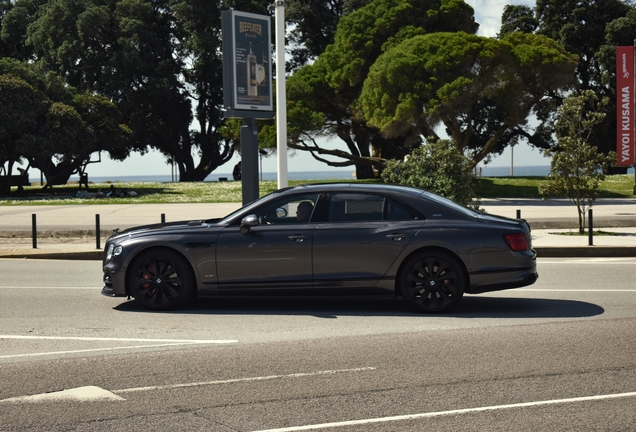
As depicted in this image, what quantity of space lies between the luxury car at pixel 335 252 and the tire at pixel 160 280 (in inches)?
0.5

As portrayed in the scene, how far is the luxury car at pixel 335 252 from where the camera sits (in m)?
9.58

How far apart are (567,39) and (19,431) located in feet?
184

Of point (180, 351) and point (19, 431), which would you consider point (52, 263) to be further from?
point (19, 431)

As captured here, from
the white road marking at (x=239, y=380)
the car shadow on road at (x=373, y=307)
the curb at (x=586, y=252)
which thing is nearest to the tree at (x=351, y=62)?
the curb at (x=586, y=252)

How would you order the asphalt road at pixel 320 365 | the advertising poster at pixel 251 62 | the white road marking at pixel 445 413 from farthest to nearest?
1. the advertising poster at pixel 251 62
2. the asphalt road at pixel 320 365
3. the white road marking at pixel 445 413

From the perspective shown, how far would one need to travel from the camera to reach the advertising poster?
1972 centimetres

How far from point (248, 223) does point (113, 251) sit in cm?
177

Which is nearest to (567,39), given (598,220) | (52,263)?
(598,220)

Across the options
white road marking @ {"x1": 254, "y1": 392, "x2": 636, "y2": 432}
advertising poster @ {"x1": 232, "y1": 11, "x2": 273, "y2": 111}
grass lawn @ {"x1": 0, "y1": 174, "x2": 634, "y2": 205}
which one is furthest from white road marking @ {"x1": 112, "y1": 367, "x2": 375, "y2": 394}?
grass lawn @ {"x1": 0, "y1": 174, "x2": 634, "y2": 205}

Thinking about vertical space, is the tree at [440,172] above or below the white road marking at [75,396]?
above

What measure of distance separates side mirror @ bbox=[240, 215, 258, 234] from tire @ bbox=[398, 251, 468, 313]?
1.83 meters

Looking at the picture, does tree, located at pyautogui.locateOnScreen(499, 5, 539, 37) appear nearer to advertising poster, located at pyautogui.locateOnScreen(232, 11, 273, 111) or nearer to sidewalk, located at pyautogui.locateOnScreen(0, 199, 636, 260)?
sidewalk, located at pyautogui.locateOnScreen(0, 199, 636, 260)

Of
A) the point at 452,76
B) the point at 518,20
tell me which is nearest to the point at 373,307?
the point at 452,76

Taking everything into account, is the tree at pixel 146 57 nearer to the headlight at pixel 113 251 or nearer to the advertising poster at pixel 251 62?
the advertising poster at pixel 251 62
